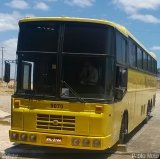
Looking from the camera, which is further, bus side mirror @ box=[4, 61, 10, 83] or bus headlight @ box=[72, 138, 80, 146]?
bus side mirror @ box=[4, 61, 10, 83]

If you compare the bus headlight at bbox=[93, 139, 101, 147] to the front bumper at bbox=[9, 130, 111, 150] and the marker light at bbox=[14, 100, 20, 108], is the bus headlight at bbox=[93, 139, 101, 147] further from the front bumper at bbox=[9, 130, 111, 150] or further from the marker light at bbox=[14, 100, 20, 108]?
the marker light at bbox=[14, 100, 20, 108]

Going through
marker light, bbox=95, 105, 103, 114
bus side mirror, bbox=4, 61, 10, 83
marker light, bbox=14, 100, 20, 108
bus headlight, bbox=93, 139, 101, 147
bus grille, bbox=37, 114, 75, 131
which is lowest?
bus headlight, bbox=93, 139, 101, 147

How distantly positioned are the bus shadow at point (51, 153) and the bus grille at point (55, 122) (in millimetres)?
1012

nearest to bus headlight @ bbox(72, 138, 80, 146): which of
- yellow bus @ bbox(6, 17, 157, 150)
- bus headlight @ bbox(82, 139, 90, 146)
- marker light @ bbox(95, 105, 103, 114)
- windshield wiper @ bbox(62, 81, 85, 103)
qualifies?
yellow bus @ bbox(6, 17, 157, 150)

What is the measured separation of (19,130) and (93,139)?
184 cm

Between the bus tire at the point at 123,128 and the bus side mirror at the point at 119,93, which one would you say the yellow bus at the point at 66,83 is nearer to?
the bus side mirror at the point at 119,93

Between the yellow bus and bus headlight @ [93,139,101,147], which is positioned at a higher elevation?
the yellow bus

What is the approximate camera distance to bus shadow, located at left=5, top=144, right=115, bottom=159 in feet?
43.6

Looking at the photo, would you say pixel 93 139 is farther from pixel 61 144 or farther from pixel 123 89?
pixel 123 89

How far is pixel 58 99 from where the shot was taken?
41.2ft

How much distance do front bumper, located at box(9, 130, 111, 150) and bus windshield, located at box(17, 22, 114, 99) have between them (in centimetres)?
96

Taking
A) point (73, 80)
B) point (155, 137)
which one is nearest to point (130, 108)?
point (155, 137)

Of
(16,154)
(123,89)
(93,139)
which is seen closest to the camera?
(93,139)

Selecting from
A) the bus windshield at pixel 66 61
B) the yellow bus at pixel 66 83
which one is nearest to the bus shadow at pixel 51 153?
the yellow bus at pixel 66 83
